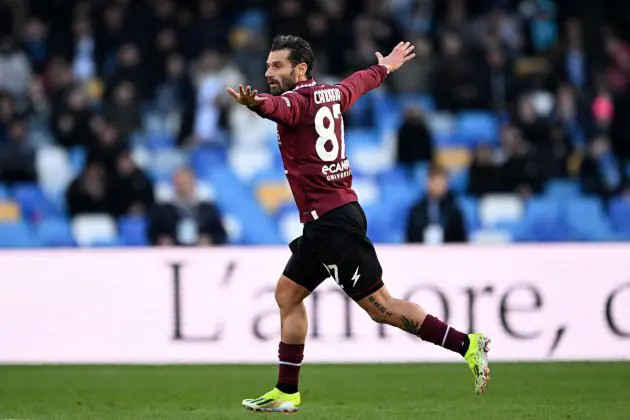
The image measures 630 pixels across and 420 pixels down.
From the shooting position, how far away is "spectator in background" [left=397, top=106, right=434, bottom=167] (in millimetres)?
15336

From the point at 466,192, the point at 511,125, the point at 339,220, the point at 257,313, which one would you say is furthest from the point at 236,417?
the point at 511,125

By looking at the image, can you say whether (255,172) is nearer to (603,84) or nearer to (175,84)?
(175,84)

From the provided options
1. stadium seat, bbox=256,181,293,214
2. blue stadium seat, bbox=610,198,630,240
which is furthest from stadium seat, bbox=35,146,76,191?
blue stadium seat, bbox=610,198,630,240

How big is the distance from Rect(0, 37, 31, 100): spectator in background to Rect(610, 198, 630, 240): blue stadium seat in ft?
24.6

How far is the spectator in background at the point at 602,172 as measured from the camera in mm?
15266

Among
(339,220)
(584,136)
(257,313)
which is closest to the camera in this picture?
(339,220)

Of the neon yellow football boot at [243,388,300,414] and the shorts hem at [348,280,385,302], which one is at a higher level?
the shorts hem at [348,280,385,302]

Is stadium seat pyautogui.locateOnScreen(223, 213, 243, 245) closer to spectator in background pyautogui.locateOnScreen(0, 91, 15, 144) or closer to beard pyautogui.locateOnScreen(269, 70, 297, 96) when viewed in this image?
spectator in background pyautogui.locateOnScreen(0, 91, 15, 144)

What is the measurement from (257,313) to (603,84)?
7.33 m

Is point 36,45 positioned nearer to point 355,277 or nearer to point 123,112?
point 123,112

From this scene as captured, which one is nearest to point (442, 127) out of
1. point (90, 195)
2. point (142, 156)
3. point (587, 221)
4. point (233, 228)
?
point (587, 221)

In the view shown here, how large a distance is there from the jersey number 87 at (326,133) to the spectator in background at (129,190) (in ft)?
24.6

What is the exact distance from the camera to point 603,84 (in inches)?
654

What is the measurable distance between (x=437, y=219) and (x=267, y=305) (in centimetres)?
293
